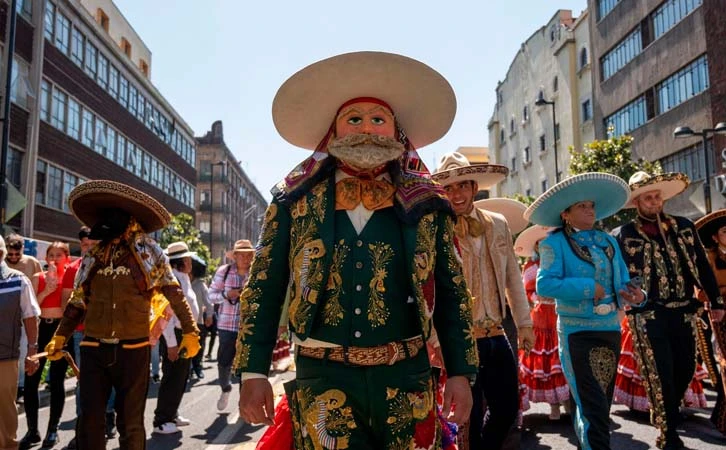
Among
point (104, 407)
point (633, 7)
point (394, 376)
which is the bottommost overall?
point (104, 407)

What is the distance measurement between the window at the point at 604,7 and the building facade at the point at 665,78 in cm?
5

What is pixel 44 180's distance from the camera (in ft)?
86.7

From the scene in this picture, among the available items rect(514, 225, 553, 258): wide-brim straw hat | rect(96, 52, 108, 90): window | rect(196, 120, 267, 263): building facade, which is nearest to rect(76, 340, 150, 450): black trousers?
rect(514, 225, 553, 258): wide-brim straw hat

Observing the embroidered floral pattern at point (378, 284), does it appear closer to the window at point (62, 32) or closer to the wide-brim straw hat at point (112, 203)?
the wide-brim straw hat at point (112, 203)

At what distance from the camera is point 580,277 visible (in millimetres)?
5102

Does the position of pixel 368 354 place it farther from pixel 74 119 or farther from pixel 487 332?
pixel 74 119

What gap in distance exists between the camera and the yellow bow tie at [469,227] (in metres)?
4.99

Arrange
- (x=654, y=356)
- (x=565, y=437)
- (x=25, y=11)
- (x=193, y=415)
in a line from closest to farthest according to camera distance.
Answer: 1. (x=654, y=356)
2. (x=565, y=437)
3. (x=193, y=415)
4. (x=25, y=11)

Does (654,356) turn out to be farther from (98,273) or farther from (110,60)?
(110,60)

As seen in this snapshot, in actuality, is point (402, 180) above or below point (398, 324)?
above

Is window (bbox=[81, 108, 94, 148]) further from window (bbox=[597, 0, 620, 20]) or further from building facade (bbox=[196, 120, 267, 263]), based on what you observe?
building facade (bbox=[196, 120, 267, 263])

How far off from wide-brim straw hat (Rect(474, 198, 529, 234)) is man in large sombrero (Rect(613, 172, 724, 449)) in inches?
36.5

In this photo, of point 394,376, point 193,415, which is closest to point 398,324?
point 394,376

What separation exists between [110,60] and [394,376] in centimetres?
3535
